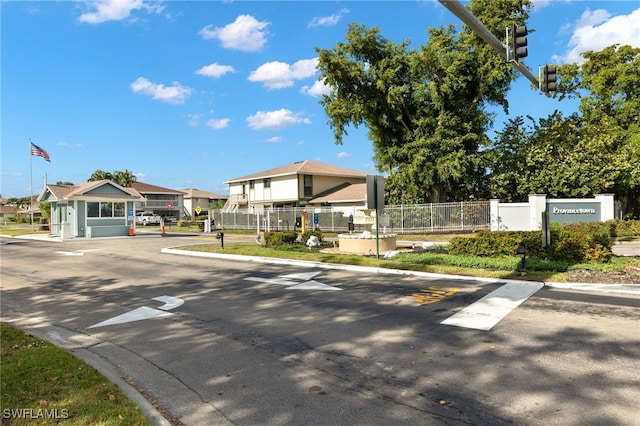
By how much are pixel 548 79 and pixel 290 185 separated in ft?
109

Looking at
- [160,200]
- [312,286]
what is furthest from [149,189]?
[312,286]

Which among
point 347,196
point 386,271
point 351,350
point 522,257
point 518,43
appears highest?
point 518,43

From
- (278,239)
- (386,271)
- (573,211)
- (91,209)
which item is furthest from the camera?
→ (91,209)

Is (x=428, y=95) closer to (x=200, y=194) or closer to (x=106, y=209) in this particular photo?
(x=106, y=209)

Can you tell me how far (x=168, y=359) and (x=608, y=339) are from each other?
5.96 metres

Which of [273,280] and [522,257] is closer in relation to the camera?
[522,257]

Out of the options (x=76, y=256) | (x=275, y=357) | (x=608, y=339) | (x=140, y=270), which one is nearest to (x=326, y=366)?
(x=275, y=357)

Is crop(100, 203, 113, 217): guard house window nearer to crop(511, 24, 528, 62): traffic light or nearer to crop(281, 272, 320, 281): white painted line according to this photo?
crop(281, 272, 320, 281): white painted line

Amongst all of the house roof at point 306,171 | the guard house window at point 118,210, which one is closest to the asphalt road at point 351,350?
the guard house window at point 118,210

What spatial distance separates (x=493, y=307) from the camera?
305 inches

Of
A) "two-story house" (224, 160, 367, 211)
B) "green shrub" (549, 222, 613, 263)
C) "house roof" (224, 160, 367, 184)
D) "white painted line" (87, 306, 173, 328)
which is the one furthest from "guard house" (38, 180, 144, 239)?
"green shrub" (549, 222, 613, 263)

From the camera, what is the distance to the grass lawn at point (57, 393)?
12.0ft

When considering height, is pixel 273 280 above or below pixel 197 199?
below

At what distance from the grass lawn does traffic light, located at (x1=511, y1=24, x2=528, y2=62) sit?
1111 cm
